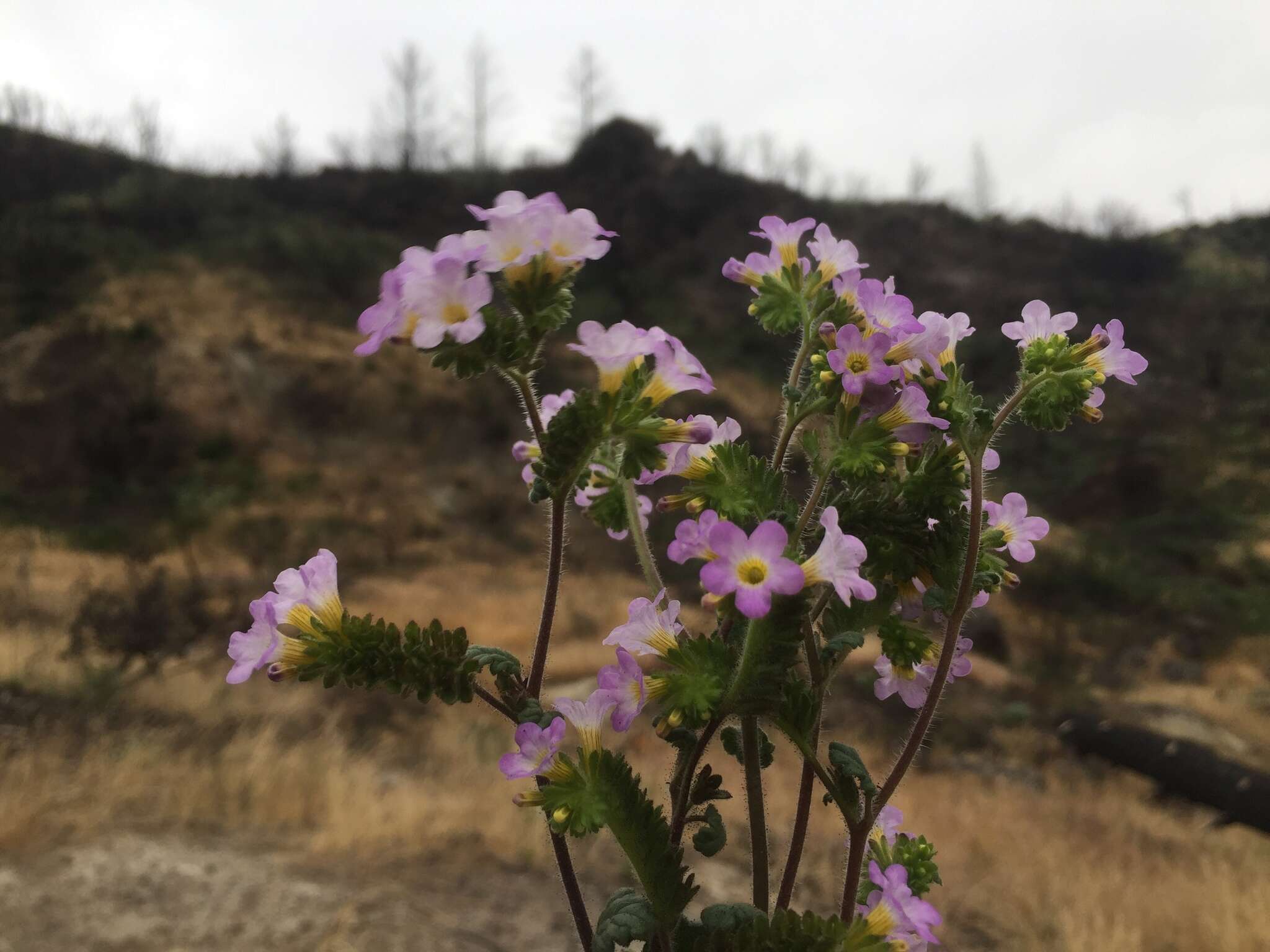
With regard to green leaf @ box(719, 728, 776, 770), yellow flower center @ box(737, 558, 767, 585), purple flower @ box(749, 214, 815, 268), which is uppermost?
purple flower @ box(749, 214, 815, 268)

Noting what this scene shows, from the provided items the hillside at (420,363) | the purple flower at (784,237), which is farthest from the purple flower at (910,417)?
the hillside at (420,363)

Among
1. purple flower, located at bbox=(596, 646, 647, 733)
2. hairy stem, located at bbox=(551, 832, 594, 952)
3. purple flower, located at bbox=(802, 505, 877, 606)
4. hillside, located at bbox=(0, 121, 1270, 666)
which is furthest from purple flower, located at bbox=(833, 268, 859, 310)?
hillside, located at bbox=(0, 121, 1270, 666)

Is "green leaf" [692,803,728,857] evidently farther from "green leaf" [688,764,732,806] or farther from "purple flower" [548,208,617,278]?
"purple flower" [548,208,617,278]

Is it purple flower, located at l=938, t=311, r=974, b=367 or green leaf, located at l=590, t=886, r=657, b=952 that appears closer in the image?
green leaf, located at l=590, t=886, r=657, b=952

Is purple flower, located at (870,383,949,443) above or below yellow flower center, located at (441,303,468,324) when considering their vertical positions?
below

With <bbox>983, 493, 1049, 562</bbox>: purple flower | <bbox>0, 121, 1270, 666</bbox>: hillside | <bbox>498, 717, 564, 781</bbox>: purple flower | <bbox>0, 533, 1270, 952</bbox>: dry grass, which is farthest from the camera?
<bbox>0, 121, 1270, 666</bbox>: hillside

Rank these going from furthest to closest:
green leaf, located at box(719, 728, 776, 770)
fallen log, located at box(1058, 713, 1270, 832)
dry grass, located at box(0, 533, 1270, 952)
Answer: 1. fallen log, located at box(1058, 713, 1270, 832)
2. dry grass, located at box(0, 533, 1270, 952)
3. green leaf, located at box(719, 728, 776, 770)

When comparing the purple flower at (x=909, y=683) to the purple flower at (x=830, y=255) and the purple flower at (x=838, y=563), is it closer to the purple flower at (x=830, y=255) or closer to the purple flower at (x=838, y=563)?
the purple flower at (x=838, y=563)
